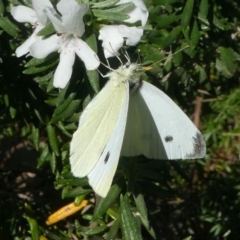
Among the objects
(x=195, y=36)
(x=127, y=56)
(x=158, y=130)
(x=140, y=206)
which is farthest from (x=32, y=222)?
(x=195, y=36)

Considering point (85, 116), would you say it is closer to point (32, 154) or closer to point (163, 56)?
point (163, 56)

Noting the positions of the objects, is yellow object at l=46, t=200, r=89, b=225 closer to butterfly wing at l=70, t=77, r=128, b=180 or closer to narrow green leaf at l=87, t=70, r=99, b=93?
butterfly wing at l=70, t=77, r=128, b=180

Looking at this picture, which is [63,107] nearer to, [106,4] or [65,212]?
[106,4]

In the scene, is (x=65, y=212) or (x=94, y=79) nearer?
(x=94, y=79)

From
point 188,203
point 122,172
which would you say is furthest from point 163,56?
point 188,203

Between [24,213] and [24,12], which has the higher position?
[24,12]

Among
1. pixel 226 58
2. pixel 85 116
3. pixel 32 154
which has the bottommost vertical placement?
pixel 32 154
